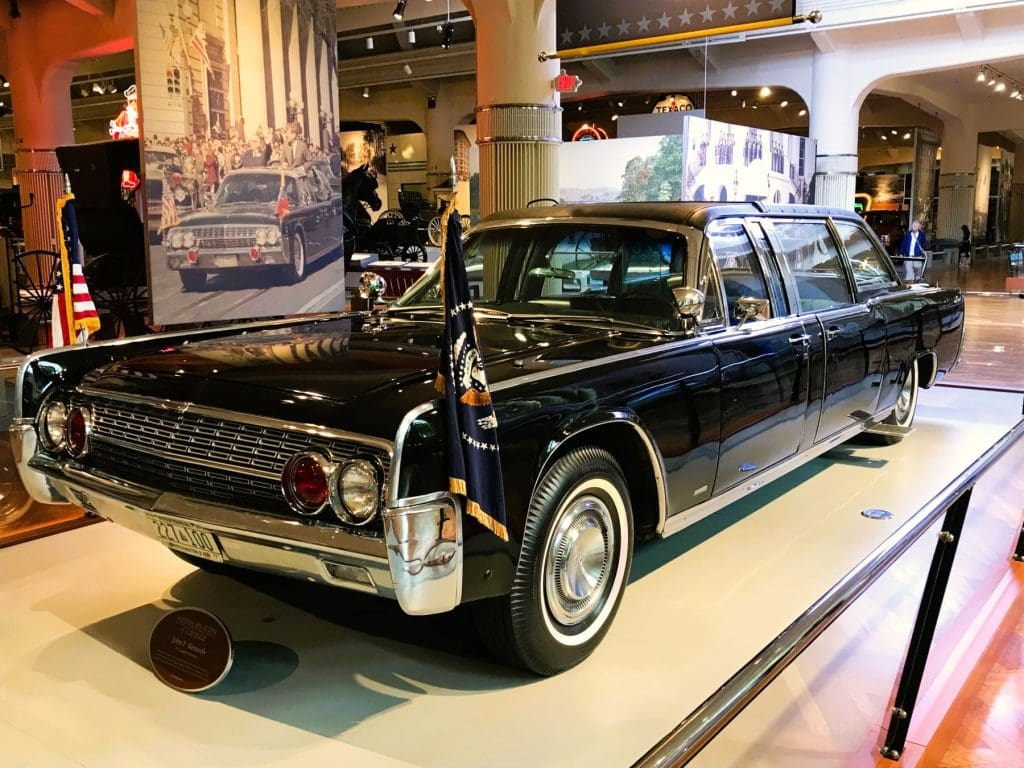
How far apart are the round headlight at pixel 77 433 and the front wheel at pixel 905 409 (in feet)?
15.7

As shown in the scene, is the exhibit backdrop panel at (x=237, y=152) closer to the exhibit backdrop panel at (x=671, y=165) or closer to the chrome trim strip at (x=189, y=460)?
the chrome trim strip at (x=189, y=460)

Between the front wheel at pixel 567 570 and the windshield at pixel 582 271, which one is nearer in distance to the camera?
the front wheel at pixel 567 570

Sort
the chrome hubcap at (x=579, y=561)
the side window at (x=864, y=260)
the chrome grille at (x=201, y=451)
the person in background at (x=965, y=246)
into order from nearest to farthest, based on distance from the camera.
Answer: the chrome grille at (x=201, y=451) → the chrome hubcap at (x=579, y=561) → the side window at (x=864, y=260) → the person in background at (x=965, y=246)

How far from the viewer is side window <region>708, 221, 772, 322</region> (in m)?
4.03

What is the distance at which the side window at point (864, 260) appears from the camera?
5520 millimetres

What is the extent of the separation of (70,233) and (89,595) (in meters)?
1.90

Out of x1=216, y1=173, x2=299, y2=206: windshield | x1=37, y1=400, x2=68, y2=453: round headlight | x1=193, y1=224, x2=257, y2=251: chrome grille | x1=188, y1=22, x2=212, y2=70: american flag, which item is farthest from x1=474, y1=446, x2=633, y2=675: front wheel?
x1=188, y1=22, x2=212, y2=70: american flag

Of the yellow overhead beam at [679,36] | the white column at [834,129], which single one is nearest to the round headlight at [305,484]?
the yellow overhead beam at [679,36]

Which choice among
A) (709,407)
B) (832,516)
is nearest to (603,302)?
(709,407)

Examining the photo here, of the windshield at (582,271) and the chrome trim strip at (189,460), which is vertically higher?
the windshield at (582,271)

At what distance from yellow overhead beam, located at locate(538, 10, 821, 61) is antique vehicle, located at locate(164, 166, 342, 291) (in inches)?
99.0

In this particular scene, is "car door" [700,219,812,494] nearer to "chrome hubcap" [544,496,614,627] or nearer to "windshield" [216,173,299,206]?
"chrome hubcap" [544,496,614,627]

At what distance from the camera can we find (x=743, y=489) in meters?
3.98

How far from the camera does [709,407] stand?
142 inches
